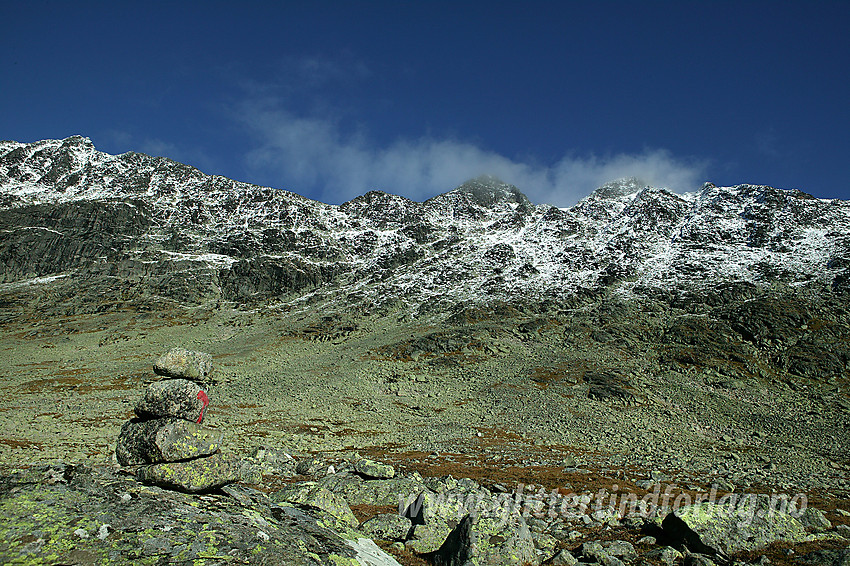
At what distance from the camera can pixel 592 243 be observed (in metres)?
128

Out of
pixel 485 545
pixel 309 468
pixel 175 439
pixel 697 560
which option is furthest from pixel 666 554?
pixel 309 468

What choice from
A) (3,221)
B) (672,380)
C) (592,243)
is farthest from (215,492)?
(3,221)

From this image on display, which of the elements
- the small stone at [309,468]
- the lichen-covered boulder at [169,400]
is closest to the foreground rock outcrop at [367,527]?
the small stone at [309,468]

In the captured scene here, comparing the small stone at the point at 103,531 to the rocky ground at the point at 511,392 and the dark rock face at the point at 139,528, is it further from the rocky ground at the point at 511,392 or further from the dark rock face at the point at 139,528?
the rocky ground at the point at 511,392

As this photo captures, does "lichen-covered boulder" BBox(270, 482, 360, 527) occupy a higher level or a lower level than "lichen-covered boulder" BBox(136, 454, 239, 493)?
lower

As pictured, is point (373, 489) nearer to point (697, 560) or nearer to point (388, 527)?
point (388, 527)

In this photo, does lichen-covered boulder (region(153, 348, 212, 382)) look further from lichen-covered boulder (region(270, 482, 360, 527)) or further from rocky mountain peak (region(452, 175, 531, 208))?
rocky mountain peak (region(452, 175, 531, 208))

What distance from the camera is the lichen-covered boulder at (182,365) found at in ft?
31.0

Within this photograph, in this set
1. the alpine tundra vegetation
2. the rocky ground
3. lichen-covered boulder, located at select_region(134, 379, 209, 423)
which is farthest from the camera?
the rocky ground

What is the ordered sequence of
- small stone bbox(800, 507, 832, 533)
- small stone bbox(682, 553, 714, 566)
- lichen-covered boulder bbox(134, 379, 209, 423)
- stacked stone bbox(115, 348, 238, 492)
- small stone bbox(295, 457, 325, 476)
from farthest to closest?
small stone bbox(295, 457, 325, 476)
small stone bbox(800, 507, 832, 533)
small stone bbox(682, 553, 714, 566)
lichen-covered boulder bbox(134, 379, 209, 423)
stacked stone bbox(115, 348, 238, 492)

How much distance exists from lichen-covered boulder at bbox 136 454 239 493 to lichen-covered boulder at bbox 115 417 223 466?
18 centimetres

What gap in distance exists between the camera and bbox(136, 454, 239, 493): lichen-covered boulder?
7.72 meters

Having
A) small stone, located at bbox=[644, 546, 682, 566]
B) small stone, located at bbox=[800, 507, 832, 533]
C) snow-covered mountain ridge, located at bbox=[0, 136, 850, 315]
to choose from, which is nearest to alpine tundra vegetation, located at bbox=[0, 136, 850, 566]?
small stone, located at bbox=[644, 546, 682, 566]

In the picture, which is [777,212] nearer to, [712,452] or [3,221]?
[712,452]
